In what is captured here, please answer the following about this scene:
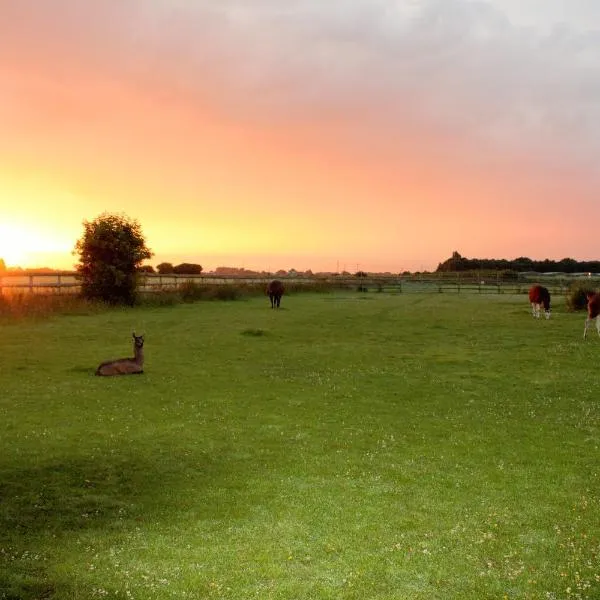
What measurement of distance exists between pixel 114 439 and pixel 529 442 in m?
7.67

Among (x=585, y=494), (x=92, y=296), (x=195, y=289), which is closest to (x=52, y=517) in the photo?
(x=585, y=494)

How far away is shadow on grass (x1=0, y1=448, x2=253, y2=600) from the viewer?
636 centimetres

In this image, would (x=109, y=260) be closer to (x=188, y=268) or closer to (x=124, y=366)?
(x=124, y=366)

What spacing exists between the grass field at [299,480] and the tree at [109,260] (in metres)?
24.9

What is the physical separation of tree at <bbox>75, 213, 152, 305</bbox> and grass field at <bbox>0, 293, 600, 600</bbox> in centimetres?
2485

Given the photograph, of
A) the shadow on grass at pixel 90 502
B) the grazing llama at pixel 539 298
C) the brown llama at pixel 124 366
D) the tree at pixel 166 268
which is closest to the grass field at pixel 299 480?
the shadow on grass at pixel 90 502

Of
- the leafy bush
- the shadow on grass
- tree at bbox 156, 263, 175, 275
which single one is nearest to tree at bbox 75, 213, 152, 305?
the leafy bush

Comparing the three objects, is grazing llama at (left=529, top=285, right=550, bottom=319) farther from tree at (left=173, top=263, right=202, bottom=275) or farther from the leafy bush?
tree at (left=173, top=263, right=202, bottom=275)

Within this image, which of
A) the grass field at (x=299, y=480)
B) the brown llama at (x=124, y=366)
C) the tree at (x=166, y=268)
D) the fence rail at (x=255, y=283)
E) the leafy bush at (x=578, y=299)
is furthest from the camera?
the tree at (x=166, y=268)

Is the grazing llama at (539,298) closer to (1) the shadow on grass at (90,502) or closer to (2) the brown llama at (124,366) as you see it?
(2) the brown llama at (124,366)

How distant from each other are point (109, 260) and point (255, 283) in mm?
24485

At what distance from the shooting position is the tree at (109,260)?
44.5 meters

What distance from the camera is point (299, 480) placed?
9.05 meters

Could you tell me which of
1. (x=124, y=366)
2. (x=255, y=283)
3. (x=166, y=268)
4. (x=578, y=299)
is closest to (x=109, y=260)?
(x=255, y=283)
